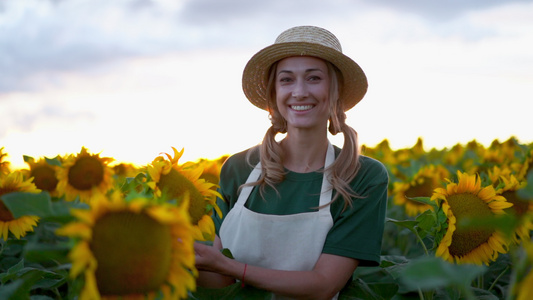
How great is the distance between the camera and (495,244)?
113 inches

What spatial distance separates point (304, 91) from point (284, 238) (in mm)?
754

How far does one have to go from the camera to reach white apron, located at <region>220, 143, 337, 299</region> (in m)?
2.84

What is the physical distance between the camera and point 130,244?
4.77 ft

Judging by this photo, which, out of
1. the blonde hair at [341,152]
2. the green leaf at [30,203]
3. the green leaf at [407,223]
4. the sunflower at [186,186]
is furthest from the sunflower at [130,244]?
the blonde hair at [341,152]

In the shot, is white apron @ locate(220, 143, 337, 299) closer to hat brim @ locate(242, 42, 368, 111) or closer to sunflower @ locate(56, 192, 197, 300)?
hat brim @ locate(242, 42, 368, 111)

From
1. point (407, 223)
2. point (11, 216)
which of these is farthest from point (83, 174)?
point (407, 223)

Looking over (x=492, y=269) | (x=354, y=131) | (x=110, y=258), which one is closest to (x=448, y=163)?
(x=492, y=269)

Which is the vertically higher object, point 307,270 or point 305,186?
point 305,186

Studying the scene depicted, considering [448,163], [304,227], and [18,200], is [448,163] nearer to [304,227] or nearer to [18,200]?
[304,227]

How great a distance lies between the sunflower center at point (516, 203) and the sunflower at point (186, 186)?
1.80 m

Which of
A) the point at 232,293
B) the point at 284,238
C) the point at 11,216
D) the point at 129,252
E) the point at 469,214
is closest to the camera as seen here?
the point at 129,252

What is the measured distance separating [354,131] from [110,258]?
1991 millimetres

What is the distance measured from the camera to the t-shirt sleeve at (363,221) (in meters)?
2.79

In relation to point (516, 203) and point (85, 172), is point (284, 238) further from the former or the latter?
point (85, 172)
